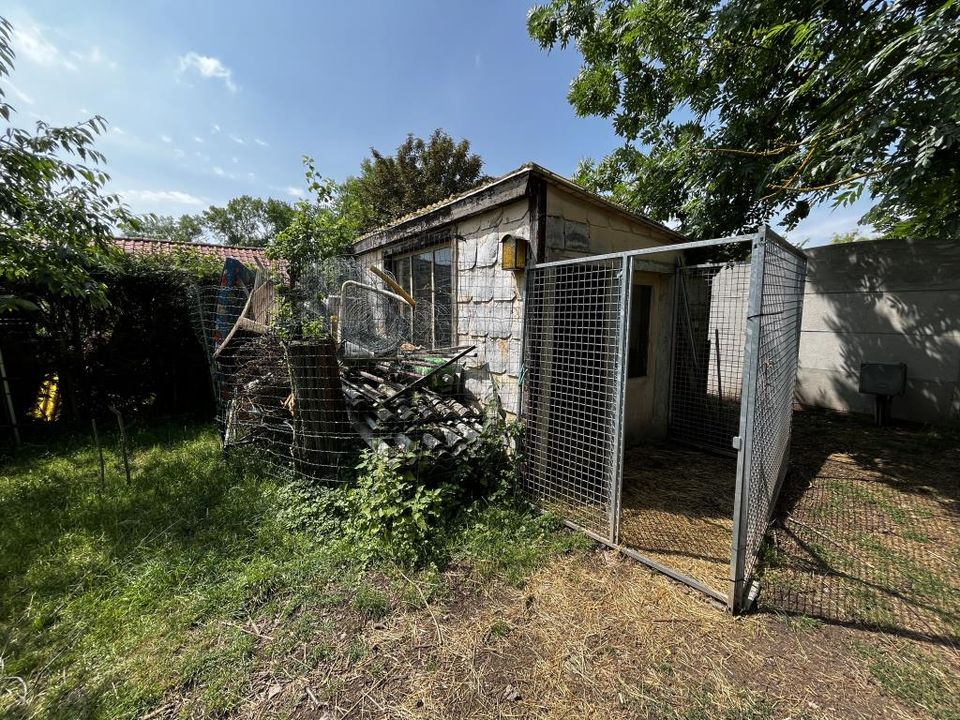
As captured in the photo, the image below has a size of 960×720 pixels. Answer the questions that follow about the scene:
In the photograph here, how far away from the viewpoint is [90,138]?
11.6 ft

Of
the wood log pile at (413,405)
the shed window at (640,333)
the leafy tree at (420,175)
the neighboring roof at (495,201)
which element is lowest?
the wood log pile at (413,405)

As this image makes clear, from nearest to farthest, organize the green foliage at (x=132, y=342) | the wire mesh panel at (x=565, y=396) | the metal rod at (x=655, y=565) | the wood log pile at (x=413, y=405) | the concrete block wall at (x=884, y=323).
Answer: the metal rod at (x=655, y=565) → the wire mesh panel at (x=565, y=396) → the wood log pile at (x=413, y=405) → the green foliage at (x=132, y=342) → the concrete block wall at (x=884, y=323)

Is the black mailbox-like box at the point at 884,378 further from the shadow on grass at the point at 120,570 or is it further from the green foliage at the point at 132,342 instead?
the green foliage at the point at 132,342

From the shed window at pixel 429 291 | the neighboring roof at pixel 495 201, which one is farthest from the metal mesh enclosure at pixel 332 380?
the neighboring roof at pixel 495 201

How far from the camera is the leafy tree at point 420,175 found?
49.6 ft

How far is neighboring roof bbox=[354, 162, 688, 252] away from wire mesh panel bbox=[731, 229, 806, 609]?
1.44m

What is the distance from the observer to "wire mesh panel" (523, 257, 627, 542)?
2.97 meters

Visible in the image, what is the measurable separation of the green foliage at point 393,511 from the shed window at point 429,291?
5.89ft

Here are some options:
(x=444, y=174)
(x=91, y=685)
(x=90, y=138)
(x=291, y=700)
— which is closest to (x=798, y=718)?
(x=291, y=700)

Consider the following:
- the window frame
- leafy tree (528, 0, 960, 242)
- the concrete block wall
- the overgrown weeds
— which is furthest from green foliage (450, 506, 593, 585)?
the concrete block wall

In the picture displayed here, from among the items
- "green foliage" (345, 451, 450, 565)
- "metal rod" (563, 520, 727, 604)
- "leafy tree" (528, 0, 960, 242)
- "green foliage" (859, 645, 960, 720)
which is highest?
"leafy tree" (528, 0, 960, 242)

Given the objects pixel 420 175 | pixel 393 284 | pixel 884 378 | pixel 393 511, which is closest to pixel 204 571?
pixel 393 511

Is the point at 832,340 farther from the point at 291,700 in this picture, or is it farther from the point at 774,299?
the point at 291,700

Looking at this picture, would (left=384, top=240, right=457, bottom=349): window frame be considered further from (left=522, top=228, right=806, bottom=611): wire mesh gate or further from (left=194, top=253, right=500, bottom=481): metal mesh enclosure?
(left=522, top=228, right=806, bottom=611): wire mesh gate
